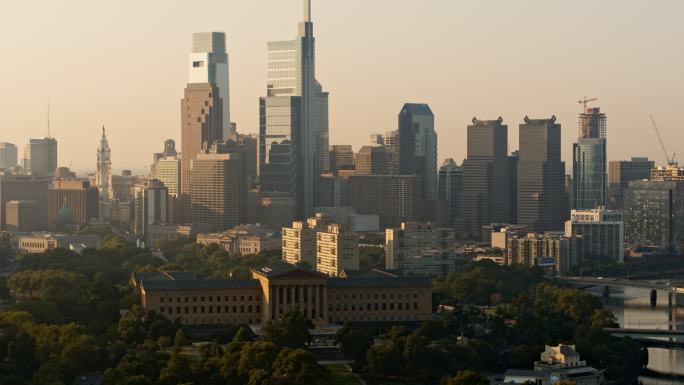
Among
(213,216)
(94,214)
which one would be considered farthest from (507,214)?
(94,214)

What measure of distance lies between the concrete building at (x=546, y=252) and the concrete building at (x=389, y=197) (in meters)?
38.1

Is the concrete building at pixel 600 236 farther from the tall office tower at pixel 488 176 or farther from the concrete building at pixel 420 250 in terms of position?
the tall office tower at pixel 488 176

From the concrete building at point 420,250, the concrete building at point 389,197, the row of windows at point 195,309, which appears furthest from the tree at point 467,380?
the concrete building at point 389,197

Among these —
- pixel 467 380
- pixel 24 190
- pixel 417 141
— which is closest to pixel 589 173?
pixel 417 141

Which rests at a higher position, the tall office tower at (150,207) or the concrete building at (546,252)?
the tall office tower at (150,207)

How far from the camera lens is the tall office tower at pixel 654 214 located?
151 meters

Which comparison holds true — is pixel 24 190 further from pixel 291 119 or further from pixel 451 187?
pixel 451 187

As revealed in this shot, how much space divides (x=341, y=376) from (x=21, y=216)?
10361 cm

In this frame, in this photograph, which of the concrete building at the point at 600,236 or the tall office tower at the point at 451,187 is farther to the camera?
the tall office tower at the point at 451,187

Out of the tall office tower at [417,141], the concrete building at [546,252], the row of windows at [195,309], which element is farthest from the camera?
the tall office tower at [417,141]

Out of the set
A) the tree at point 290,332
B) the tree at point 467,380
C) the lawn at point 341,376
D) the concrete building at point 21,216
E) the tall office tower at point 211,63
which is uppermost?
the tall office tower at point 211,63

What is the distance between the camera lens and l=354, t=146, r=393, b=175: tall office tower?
7131 inches

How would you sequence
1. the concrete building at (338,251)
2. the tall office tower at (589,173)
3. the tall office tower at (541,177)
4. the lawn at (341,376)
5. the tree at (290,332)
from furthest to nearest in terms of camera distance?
the tall office tower at (589,173) → the tall office tower at (541,177) → the concrete building at (338,251) → the tree at (290,332) → the lawn at (341,376)

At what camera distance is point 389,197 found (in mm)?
166500
